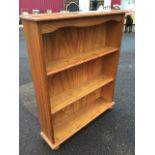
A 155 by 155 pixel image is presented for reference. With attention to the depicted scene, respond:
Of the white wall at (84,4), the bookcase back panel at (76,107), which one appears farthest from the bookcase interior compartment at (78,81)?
the white wall at (84,4)

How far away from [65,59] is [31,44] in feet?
1.24

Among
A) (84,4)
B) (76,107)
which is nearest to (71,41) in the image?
(76,107)

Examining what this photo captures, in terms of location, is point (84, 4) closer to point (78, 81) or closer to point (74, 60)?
point (78, 81)

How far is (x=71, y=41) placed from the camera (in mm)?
1563

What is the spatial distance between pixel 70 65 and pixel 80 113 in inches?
30.3

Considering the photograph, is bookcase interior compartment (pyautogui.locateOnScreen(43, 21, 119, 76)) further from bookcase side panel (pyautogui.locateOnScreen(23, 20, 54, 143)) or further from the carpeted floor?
the carpeted floor

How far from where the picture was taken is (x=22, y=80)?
114 inches

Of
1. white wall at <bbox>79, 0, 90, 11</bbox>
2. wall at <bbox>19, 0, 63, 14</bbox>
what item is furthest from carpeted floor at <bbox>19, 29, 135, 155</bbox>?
white wall at <bbox>79, 0, 90, 11</bbox>

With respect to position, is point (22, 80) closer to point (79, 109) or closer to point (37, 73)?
point (79, 109)

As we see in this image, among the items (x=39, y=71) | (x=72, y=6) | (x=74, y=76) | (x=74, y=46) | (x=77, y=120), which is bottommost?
(x=77, y=120)

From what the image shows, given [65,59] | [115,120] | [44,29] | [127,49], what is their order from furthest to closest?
[127,49], [115,120], [65,59], [44,29]

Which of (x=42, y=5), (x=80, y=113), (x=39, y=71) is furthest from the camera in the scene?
(x=42, y=5)
